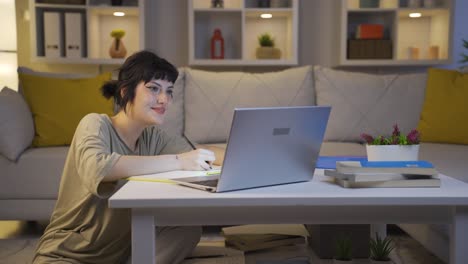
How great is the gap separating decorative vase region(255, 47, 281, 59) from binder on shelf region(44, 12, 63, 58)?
1.37 meters

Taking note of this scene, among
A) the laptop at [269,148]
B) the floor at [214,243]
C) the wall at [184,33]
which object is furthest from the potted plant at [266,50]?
the laptop at [269,148]

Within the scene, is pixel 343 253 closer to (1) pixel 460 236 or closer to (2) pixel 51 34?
(1) pixel 460 236

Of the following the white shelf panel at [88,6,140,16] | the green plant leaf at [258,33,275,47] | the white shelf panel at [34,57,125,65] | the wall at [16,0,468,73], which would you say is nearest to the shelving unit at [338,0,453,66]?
the wall at [16,0,468,73]

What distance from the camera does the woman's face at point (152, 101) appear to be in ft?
5.48

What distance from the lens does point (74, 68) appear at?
440 centimetres

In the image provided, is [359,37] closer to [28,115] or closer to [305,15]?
[305,15]

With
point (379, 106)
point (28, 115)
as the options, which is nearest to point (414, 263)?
point (379, 106)

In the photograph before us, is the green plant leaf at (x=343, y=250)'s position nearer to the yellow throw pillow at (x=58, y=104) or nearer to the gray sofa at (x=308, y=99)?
the gray sofa at (x=308, y=99)

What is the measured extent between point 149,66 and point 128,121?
0.18 m

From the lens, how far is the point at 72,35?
414 centimetres

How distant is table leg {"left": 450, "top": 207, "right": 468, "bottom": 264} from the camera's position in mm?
1206

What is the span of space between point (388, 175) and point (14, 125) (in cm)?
228

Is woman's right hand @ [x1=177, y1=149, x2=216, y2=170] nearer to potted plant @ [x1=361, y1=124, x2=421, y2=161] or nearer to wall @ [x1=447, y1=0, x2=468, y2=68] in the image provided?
potted plant @ [x1=361, y1=124, x2=421, y2=161]

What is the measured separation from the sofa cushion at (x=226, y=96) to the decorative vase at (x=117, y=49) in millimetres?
783
